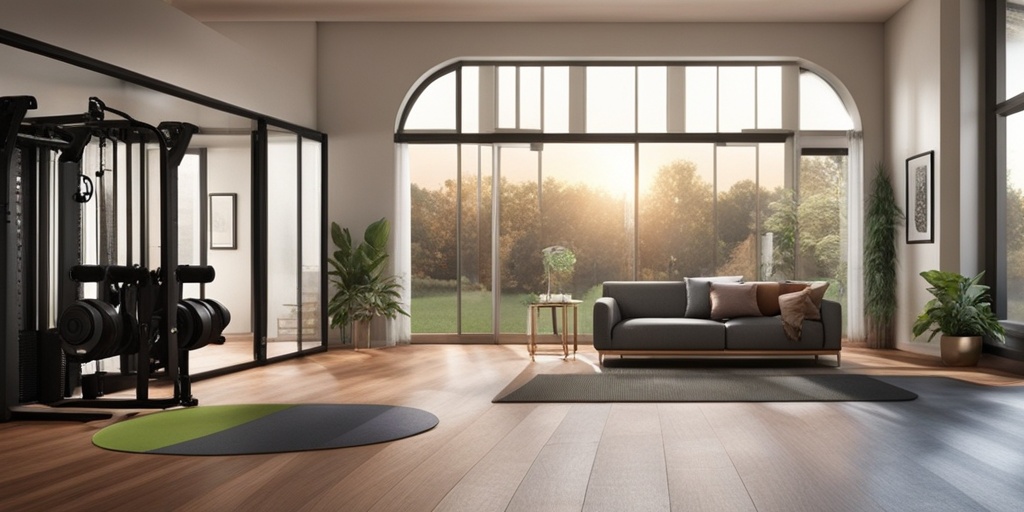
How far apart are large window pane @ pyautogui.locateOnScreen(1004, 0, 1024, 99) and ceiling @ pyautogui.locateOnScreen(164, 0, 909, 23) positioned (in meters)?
1.39

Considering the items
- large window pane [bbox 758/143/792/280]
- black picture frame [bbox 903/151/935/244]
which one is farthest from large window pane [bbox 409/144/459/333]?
black picture frame [bbox 903/151/935/244]

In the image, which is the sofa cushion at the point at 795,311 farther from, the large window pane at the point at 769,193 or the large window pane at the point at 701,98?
the large window pane at the point at 701,98

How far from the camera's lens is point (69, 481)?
3639 mm

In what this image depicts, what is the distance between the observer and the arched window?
995 centimetres

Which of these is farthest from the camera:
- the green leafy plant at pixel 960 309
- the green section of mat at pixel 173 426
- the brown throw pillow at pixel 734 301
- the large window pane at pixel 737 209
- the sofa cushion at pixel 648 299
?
the large window pane at pixel 737 209

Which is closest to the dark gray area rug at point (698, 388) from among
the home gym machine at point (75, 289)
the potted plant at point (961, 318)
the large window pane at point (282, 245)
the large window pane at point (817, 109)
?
the potted plant at point (961, 318)

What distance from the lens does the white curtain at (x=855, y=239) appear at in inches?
384

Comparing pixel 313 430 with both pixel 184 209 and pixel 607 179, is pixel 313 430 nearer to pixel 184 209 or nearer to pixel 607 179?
pixel 184 209

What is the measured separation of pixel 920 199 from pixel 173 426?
23.4ft

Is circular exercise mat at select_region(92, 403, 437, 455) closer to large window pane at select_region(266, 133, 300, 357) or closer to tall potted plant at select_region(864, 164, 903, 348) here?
large window pane at select_region(266, 133, 300, 357)

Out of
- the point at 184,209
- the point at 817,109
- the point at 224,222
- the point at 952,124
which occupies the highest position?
the point at 817,109

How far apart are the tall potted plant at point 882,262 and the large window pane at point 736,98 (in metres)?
1.56

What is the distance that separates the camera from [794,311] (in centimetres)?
779

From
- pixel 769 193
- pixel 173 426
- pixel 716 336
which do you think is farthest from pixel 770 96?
pixel 173 426
